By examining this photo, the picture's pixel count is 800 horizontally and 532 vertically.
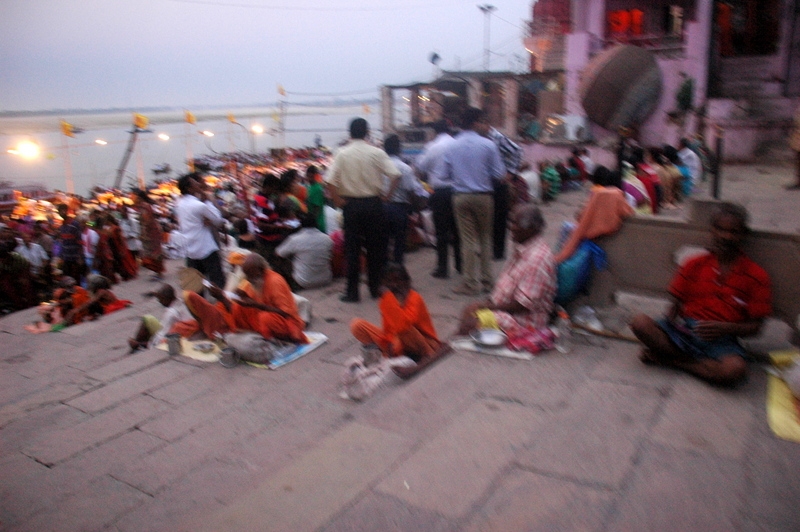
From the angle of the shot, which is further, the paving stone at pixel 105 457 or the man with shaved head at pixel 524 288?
the man with shaved head at pixel 524 288

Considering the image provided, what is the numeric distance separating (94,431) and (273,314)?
5.12 ft

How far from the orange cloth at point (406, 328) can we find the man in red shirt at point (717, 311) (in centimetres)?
140

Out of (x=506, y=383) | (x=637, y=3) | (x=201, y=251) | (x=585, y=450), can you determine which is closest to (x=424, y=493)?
(x=585, y=450)

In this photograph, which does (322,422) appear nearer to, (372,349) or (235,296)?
(372,349)

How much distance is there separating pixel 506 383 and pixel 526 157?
1420 centimetres

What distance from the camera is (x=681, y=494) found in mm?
2479

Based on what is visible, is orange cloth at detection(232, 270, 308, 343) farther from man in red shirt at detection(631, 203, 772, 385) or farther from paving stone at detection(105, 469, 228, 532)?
man in red shirt at detection(631, 203, 772, 385)

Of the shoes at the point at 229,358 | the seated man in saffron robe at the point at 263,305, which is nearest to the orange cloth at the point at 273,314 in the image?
the seated man in saffron robe at the point at 263,305

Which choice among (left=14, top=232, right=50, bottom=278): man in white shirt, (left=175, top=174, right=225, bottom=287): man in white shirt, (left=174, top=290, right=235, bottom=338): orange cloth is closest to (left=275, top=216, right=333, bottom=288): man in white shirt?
(left=175, top=174, right=225, bottom=287): man in white shirt

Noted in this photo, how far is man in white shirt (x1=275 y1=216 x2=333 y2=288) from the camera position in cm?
680

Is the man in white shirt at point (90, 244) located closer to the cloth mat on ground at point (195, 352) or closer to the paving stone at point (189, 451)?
the cloth mat on ground at point (195, 352)

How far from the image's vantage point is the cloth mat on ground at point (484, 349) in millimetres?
4051

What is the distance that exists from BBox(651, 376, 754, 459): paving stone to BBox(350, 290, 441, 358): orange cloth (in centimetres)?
165

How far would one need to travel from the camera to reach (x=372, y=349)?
428cm
